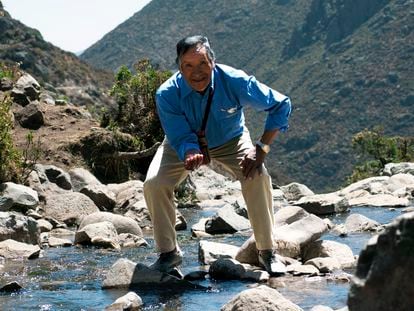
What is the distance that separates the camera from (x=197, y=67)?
595cm

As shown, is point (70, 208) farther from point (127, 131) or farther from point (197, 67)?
point (127, 131)

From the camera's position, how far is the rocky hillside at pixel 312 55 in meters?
92.8

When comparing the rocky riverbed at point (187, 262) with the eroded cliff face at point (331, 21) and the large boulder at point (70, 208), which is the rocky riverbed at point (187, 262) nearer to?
the large boulder at point (70, 208)

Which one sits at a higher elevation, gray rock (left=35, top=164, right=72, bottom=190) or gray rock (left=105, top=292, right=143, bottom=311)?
gray rock (left=35, top=164, right=72, bottom=190)

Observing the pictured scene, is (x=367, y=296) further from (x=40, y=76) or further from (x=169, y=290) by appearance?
(x=40, y=76)

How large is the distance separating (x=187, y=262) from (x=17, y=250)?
175 cm

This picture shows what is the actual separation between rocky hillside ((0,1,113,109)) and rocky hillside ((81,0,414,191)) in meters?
19.3

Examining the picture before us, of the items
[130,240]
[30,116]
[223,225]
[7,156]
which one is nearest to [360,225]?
[223,225]

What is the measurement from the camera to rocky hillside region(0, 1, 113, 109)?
5478 centimetres

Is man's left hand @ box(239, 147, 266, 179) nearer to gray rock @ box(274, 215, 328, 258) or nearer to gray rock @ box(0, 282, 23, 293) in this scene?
gray rock @ box(274, 215, 328, 258)

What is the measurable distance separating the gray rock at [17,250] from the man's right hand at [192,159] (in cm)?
268

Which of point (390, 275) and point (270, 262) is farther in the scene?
point (270, 262)

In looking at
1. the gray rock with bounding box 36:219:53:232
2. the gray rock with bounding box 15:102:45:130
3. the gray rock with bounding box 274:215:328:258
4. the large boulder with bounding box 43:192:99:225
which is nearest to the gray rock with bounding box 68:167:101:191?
the large boulder with bounding box 43:192:99:225

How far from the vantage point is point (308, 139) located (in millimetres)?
96438
